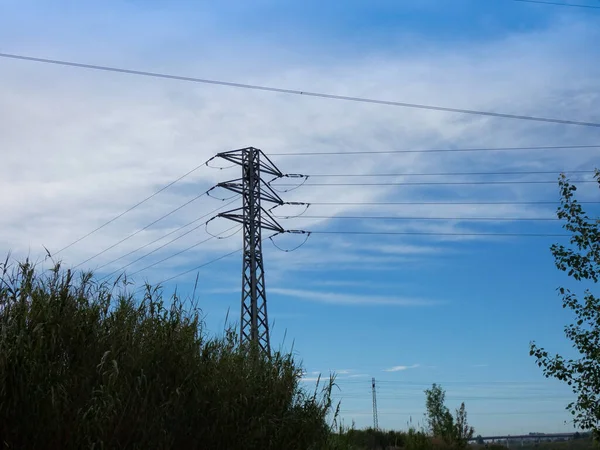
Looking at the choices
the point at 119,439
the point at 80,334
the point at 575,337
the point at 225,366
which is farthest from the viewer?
the point at 575,337

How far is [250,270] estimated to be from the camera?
24750mm

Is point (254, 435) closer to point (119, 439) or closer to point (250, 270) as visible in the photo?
point (119, 439)

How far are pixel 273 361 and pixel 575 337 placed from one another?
8.59 m

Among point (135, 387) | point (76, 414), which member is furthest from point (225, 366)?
point (76, 414)

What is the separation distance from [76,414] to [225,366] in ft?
12.1

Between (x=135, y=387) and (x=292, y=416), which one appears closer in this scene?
(x=135, y=387)

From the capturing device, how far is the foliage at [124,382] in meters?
10.4

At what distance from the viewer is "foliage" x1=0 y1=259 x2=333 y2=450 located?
10.4 metres

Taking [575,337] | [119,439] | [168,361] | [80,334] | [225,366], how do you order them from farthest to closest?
[575,337], [225,366], [168,361], [80,334], [119,439]

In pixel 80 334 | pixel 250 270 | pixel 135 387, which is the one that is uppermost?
pixel 250 270

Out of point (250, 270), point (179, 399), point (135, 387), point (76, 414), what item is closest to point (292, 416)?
point (179, 399)

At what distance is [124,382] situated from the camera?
11.5m

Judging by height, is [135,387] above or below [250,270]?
below

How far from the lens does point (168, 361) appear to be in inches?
496
